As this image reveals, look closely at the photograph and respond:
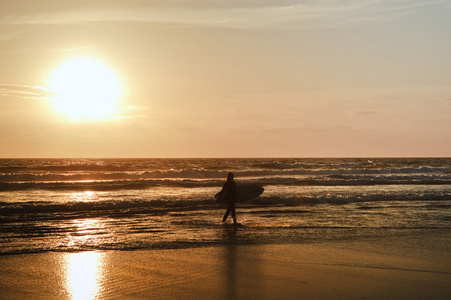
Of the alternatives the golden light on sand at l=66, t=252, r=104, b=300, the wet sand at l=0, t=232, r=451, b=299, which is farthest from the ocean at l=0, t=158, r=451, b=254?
the wet sand at l=0, t=232, r=451, b=299

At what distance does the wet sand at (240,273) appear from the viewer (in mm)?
6898

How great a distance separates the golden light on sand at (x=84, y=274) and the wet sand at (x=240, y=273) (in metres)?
0.01

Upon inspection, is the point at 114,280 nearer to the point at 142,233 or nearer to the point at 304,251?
the point at 304,251

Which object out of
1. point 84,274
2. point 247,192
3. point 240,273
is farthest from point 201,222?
point 84,274

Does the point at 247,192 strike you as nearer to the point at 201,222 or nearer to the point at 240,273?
the point at 201,222

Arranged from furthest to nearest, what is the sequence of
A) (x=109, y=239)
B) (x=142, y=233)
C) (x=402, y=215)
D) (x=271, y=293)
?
(x=402, y=215) < (x=142, y=233) < (x=109, y=239) < (x=271, y=293)

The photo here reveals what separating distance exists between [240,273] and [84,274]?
2.75m

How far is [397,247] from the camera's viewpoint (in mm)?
10477

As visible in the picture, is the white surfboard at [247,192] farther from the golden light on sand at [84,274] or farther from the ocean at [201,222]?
the golden light on sand at [84,274]

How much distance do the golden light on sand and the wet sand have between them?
0.05ft

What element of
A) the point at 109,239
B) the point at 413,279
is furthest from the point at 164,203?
the point at 413,279

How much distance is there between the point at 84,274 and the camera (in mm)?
8039

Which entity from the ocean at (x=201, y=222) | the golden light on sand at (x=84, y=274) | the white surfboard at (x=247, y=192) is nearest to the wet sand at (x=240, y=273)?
the golden light on sand at (x=84, y=274)

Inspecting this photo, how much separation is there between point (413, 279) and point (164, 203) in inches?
581
